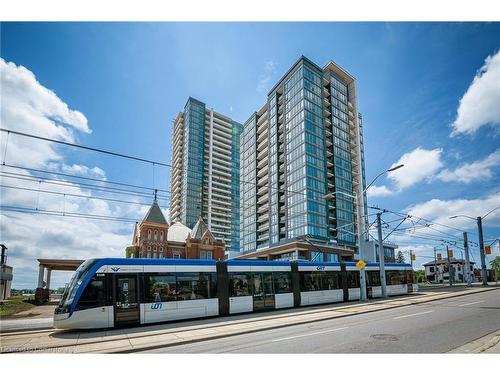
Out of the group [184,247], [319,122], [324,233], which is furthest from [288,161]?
[184,247]

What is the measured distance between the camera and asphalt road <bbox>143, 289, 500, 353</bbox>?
899cm

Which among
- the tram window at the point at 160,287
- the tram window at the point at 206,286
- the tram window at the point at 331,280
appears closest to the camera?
the tram window at the point at 160,287

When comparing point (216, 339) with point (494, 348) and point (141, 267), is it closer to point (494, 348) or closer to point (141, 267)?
point (141, 267)

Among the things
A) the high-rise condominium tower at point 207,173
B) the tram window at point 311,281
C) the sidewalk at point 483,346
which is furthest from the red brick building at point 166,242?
the sidewalk at point 483,346

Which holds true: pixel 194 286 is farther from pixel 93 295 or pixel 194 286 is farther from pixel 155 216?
pixel 155 216

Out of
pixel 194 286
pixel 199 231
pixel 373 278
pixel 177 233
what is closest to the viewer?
pixel 194 286

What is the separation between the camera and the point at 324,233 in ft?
227

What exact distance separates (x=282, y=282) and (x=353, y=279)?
8.07m

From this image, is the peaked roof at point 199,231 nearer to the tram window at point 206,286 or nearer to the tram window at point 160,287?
the tram window at point 206,286

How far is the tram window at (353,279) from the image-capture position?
25703 millimetres

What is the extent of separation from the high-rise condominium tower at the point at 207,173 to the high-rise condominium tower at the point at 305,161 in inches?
1331

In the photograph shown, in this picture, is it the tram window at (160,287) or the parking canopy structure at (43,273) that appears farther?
the parking canopy structure at (43,273)

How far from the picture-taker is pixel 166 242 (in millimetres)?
66375

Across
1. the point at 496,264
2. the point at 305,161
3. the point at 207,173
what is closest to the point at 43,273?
the point at 305,161
